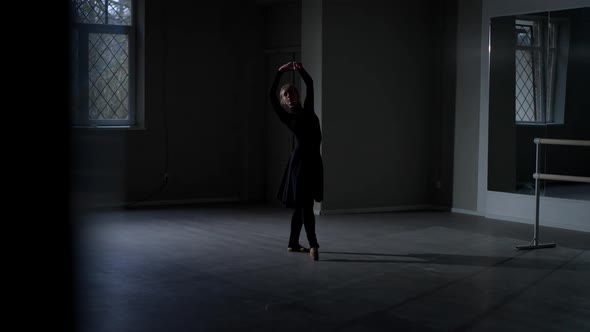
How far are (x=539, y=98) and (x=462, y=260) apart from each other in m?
2.83

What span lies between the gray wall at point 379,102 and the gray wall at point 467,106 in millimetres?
367

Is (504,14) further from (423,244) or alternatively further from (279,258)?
(279,258)

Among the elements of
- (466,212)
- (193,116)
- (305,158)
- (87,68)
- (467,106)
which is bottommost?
(466,212)

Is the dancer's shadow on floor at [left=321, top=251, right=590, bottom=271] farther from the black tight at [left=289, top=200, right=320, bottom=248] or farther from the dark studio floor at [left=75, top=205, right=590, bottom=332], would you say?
the black tight at [left=289, top=200, right=320, bottom=248]

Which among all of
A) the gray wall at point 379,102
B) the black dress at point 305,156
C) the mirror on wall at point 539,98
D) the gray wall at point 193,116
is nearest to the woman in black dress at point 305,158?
the black dress at point 305,156

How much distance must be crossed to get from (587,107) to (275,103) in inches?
139

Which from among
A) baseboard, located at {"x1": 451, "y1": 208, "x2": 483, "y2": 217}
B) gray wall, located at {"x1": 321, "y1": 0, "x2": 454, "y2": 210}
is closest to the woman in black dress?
gray wall, located at {"x1": 321, "y1": 0, "x2": 454, "y2": 210}

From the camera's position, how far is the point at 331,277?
504 cm

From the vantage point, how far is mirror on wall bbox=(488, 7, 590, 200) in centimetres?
747

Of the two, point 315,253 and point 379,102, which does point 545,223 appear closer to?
point 379,102

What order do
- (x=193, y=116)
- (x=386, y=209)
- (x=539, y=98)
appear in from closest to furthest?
(x=539, y=98) → (x=386, y=209) → (x=193, y=116)

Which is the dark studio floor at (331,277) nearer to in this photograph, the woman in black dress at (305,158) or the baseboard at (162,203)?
the woman in black dress at (305,158)

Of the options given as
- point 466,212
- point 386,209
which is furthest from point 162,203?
point 466,212

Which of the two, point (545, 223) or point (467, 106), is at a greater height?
point (467, 106)
